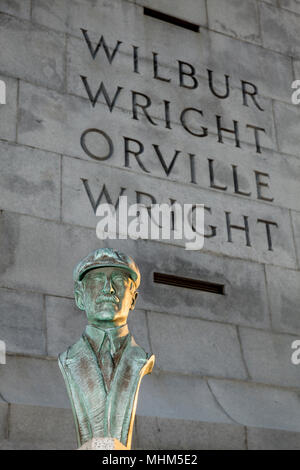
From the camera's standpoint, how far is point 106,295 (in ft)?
23.5

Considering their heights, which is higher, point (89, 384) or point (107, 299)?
point (107, 299)

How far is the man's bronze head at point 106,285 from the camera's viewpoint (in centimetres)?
720

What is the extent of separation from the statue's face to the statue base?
0.98 meters

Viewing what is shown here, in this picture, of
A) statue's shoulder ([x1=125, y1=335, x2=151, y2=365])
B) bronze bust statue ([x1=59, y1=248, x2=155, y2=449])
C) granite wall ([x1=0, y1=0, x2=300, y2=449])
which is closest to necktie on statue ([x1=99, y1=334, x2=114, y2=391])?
bronze bust statue ([x1=59, y1=248, x2=155, y2=449])

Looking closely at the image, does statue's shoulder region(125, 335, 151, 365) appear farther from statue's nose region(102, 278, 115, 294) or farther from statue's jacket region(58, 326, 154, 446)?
statue's nose region(102, 278, 115, 294)

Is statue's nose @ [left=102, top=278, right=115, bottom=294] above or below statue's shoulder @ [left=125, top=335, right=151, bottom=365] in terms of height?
above

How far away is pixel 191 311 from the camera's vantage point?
12.2 m

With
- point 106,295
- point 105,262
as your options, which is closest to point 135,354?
point 106,295

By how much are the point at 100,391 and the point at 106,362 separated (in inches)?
9.3

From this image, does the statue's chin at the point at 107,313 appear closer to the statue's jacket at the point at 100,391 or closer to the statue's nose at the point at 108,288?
the statue's nose at the point at 108,288

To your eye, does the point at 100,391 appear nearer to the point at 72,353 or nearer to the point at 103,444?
the point at 72,353

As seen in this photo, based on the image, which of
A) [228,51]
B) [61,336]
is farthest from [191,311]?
[228,51]

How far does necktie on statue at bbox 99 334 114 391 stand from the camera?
7.04 metres

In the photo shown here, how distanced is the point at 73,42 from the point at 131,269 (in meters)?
6.70
